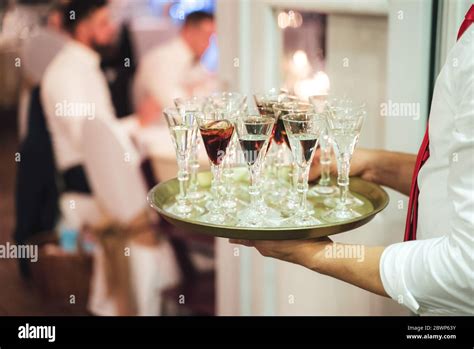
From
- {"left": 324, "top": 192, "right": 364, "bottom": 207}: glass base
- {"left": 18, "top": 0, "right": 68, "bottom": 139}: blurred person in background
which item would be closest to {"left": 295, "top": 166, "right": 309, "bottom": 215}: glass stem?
{"left": 324, "top": 192, "right": 364, "bottom": 207}: glass base

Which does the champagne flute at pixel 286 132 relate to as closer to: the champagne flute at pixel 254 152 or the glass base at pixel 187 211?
the champagne flute at pixel 254 152

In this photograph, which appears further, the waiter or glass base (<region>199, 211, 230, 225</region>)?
glass base (<region>199, 211, 230, 225</region>)

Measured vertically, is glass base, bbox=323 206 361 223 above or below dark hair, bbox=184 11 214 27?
below

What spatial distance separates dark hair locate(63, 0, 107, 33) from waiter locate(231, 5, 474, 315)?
2.44m

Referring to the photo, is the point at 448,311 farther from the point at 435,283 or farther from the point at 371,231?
the point at 371,231

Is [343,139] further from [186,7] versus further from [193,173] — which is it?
[186,7]

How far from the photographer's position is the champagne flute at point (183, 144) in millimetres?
1685

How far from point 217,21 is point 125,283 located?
1.26m

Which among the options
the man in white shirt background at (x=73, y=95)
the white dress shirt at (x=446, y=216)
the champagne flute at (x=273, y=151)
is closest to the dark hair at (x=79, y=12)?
the man in white shirt background at (x=73, y=95)

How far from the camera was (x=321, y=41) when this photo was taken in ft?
8.51

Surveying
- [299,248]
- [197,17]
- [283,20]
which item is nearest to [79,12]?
[197,17]

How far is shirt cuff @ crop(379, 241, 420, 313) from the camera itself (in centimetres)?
142

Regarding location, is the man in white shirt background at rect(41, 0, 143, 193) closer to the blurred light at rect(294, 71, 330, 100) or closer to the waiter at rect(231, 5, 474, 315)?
the blurred light at rect(294, 71, 330, 100)

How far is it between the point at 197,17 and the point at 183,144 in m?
1.89
